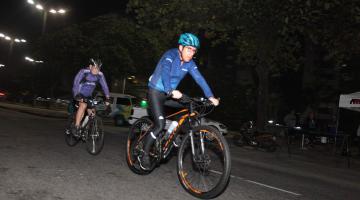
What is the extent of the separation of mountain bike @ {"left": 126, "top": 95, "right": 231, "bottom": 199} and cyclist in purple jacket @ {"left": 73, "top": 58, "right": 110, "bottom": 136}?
309 cm

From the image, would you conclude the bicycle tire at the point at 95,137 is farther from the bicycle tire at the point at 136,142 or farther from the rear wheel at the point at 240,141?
the rear wheel at the point at 240,141

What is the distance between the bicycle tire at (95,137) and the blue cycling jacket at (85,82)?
2.19 feet

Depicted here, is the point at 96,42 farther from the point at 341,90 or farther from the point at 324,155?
the point at 324,155

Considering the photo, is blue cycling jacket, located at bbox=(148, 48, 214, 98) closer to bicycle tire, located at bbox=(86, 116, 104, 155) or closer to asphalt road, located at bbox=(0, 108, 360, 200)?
asphalt road, located at bbox=(0, 108, 360, 200)

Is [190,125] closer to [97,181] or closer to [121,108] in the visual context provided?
[97,181]

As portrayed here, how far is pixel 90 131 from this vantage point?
338 inches

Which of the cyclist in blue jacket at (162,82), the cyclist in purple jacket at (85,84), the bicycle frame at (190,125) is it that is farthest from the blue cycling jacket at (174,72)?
the cyclist in purple jacket at (85,84)

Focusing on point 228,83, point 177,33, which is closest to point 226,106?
point 228,83

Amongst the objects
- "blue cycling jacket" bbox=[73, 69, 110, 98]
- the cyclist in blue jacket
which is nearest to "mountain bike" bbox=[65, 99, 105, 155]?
"blue cycling jacket" bbox=[73, 69, 110, 98]

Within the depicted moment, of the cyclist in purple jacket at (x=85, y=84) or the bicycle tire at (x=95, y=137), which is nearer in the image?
the bicycle tire at (x=95, y=137)

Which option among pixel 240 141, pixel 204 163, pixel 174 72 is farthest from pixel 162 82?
pixel 240 141

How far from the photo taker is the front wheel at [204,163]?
4.80 meters

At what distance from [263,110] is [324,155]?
11.3ft

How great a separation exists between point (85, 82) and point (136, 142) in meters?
2.76
